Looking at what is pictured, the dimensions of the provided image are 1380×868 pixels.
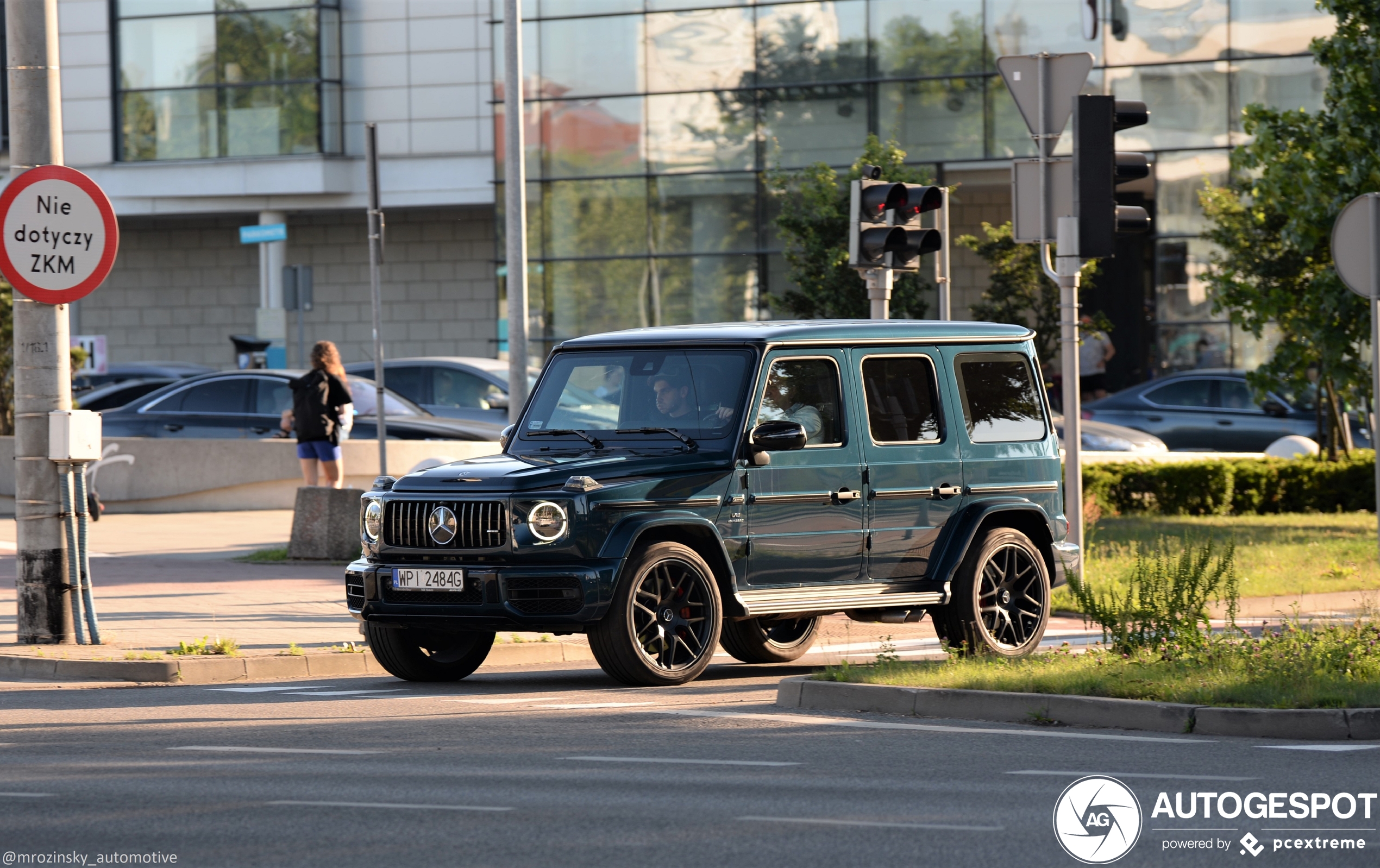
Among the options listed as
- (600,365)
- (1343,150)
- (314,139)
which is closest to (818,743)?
(600,365)

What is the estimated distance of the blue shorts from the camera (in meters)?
19.6

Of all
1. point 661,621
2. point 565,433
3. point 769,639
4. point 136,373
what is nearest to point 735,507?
point 661,621

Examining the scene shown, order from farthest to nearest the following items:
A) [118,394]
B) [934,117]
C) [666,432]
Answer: [934,117]
[118,394]
[666,432]

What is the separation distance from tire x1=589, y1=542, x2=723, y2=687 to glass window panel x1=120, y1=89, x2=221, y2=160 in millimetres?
33435

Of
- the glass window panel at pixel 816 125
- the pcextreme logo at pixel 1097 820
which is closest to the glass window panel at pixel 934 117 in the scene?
the glass window panel at pixel 816 125

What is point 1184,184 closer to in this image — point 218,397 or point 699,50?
point 699,50

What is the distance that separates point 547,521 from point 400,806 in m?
3.32

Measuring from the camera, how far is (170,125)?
42125 mm

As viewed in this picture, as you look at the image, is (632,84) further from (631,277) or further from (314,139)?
(314,139)

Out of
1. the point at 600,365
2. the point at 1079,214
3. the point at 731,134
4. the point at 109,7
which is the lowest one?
the point at 600,365

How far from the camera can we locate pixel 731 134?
34125mm

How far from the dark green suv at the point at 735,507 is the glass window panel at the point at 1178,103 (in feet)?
68.6

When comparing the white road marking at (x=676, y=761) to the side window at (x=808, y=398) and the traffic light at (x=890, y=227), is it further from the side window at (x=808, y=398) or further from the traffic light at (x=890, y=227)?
the traffic light at (x=890, y=227)

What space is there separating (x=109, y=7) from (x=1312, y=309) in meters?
29.6
